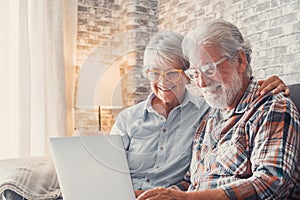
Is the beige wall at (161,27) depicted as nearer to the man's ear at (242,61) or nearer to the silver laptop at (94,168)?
the silver laptop at (94,168)

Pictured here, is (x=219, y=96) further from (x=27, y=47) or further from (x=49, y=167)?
(x=27, y=47)

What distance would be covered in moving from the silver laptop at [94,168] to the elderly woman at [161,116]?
4cm

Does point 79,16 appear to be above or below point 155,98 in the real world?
above

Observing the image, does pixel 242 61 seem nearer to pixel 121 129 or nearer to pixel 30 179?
pixel 121 129

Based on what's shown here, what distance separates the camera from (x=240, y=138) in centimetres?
163

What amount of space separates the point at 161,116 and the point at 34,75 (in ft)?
7.76

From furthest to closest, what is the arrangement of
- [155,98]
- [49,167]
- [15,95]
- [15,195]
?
[15,95], [49,167], [15,195], [155,98]

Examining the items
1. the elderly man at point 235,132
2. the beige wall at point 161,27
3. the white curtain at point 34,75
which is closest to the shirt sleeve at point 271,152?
the elderly man at point 235,132


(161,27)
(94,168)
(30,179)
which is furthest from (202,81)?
(161,27)

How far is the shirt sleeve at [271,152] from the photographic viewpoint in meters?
1.48

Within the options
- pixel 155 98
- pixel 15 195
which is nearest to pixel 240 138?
pixel 155 98

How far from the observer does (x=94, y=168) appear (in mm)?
1463

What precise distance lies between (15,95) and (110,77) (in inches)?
93.5

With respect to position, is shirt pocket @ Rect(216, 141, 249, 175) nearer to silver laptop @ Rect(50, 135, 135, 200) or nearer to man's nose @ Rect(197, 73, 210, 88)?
man's nose @ Rect(197, 73, 210, 88)
